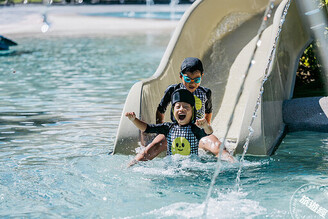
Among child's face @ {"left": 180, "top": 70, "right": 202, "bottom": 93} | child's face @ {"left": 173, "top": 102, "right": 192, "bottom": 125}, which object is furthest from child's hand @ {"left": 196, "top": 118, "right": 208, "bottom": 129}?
child's face @ {"left": 180, "top": 70, "right": 202, "bottom": 93}

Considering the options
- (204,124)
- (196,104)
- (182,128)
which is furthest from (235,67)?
(204,124)

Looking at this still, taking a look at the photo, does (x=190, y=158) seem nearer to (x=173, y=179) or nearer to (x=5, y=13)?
(x=173, y=179)

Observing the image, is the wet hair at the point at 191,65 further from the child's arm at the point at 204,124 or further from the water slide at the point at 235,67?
the child's arm at the point at 204,124

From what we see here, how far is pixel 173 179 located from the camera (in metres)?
5.38

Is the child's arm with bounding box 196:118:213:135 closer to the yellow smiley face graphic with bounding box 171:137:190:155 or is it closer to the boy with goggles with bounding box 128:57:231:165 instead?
the yellow smiley face graphic with bounding box 171:137:190:155

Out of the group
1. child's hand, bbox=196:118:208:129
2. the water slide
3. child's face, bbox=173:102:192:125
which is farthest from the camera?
the water slide

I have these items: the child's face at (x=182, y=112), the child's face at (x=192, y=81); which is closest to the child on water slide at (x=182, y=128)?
the child's face at (x=182, y=112)

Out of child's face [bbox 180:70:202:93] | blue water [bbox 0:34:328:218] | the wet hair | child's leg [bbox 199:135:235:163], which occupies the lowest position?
blue water [bbox 0:34:328:218]

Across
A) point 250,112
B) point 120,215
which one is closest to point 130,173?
point 120,215

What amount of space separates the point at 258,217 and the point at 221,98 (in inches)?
140

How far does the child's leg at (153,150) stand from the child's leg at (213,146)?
430 mm

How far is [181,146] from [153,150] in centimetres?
31

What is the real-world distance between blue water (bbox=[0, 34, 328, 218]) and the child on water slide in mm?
140

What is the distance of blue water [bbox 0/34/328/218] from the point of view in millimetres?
4711
